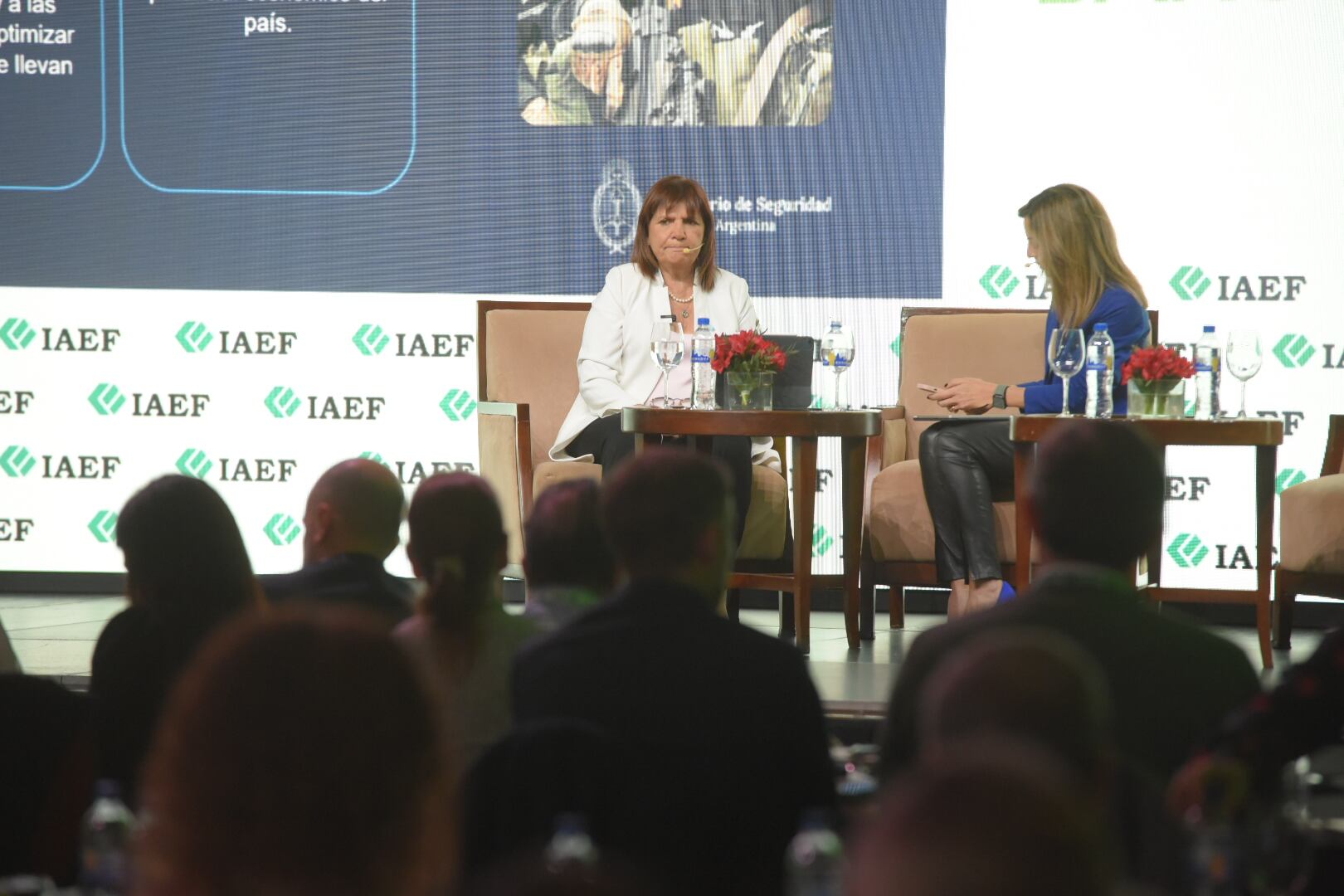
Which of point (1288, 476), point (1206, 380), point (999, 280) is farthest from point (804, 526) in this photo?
point (1288, 476)

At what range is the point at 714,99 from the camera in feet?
18.3

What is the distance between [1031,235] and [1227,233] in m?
1.51

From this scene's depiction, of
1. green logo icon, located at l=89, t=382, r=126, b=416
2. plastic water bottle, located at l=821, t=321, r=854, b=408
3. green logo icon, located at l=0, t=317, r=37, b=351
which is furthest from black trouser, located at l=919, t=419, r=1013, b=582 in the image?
green logo icon, located at l=0, t=317, r=37, b=351

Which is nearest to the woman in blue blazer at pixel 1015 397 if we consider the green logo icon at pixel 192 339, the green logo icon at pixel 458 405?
the green logo icon at pixel 458 405

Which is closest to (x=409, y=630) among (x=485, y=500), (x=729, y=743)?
(x=485, y=500)

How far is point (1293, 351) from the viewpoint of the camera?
17.5ft

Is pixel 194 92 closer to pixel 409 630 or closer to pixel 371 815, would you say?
pixel 409 630

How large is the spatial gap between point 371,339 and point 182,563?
3.83m

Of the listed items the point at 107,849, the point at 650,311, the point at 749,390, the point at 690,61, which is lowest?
the point at 107,849

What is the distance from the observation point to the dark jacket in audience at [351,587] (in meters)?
2.25

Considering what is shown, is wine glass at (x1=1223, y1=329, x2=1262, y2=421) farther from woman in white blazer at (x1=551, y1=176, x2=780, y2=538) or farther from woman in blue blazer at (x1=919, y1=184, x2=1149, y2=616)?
woman in white blazer at (x1=551, y1=176, x2=780, y2=538)

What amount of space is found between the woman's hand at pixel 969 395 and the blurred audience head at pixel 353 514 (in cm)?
212

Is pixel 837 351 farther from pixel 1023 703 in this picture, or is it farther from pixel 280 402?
pixel 1023 703

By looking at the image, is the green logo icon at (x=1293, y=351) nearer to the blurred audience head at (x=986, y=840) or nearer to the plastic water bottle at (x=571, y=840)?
the plastic water bottle at (x=571, y=840)
